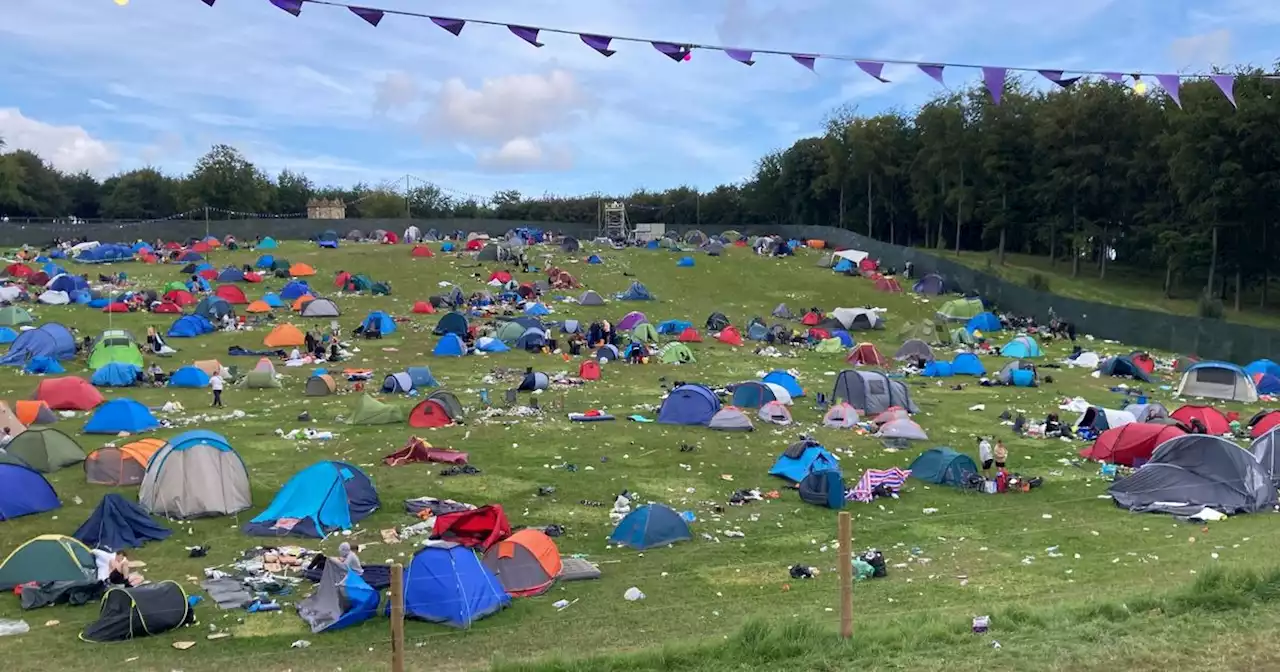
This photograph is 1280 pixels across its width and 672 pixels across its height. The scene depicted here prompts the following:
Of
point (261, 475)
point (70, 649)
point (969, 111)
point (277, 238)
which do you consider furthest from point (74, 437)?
point (969, 111)

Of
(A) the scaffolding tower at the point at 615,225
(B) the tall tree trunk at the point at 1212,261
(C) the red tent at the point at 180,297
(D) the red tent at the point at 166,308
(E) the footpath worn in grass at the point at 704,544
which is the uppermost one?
(A) the scaffolding tower at the point at 615,225

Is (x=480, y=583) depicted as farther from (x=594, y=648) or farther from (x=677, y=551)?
(x=677, y=551)

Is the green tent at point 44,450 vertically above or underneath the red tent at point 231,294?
underneath

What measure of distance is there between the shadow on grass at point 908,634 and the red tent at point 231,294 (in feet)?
133

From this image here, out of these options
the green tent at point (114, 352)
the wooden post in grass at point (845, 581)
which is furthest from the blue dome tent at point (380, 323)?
the wooden post in grass at point (845, 581)

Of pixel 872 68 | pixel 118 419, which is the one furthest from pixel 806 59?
pixel 118 419

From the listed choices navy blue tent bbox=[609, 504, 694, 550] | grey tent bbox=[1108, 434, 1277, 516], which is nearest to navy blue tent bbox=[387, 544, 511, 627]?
navy blue tent bbox=[609, 504, 694, 550]

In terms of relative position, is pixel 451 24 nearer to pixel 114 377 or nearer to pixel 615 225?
pixel 114 377

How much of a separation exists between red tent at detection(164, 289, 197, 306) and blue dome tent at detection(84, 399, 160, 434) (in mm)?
20643

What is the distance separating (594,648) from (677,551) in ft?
15.7

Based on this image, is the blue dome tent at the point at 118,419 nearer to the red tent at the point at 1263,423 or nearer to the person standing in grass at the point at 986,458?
the person standing in grass at the point at 986,458

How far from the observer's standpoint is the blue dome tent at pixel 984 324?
4310cm

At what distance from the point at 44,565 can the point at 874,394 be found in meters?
19.6

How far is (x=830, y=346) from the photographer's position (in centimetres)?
3819
